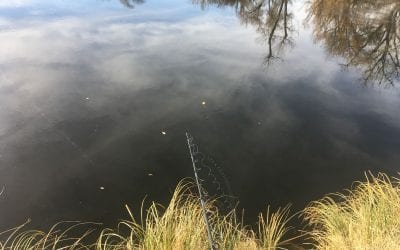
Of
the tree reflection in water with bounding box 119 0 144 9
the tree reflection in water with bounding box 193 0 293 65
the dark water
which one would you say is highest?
the tree reflection in water with bounding box 119 0 144 9

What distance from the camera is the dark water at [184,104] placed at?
20.3ft

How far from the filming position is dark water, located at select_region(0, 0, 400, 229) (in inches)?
243

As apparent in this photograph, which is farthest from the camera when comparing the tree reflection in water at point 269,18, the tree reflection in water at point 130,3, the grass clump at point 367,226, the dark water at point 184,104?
the tree reflection in water at point 130,3

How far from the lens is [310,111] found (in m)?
8.36

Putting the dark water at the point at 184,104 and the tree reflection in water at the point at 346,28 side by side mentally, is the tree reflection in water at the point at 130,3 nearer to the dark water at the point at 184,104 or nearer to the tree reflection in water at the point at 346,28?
the tree reflection in water at the point at 346,28

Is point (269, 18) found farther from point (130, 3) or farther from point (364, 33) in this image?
point (130, 3)

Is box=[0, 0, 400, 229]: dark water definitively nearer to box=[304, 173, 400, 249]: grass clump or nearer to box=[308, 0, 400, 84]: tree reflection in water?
box=[308, 0, 400, 84]: tree reflection in water

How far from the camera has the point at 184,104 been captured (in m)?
8.38

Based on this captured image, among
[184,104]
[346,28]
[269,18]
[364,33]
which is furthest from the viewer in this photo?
[269,18]

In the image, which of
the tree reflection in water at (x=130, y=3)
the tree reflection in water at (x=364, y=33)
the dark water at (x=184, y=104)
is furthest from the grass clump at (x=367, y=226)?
the tree reflection in water at (x=130, y=3)

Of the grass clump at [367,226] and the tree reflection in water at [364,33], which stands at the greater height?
the tree reflection in water at [364,33]

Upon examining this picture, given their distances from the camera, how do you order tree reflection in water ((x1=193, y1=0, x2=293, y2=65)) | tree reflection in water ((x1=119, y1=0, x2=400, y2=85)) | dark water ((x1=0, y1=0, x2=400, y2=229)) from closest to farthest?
1. dark water ((x1=0, y1=0, x2=400, y2=229))
2. tree reflection in water ((x1=119, y1=0, x2=400, y2=85))
3. tree reflection in water ((x1=193, y1=0, x2=293, y2=65))

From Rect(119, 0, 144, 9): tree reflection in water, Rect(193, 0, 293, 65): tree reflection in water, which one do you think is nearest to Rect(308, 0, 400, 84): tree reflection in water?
Rect(193, 0, 293, 65): tree reflection in water

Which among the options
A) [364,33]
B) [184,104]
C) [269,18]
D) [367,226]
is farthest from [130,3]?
[367,226]
